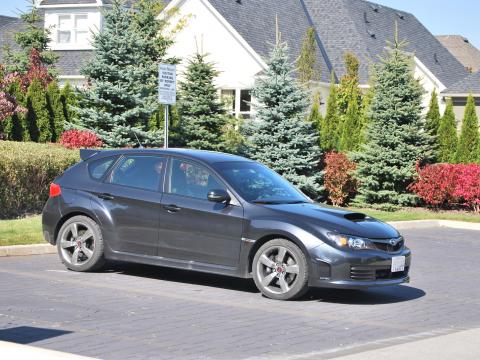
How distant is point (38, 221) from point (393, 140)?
39.1 ft

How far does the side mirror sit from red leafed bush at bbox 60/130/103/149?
34.0 feet

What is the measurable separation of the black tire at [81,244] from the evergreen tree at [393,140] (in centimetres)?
1420

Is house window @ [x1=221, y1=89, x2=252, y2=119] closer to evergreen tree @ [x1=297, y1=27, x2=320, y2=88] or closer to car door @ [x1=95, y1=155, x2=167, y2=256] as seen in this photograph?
evergreen tree @ [x1=297, y1=27, x2=320, y2=88]

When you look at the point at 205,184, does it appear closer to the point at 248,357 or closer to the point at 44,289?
the point at 44,289

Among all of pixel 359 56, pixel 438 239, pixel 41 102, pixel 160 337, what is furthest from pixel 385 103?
pixel 359 56

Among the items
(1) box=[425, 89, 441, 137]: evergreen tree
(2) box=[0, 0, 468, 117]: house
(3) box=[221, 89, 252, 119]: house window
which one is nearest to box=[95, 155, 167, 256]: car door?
(1) box=[425, 89, 441, 137]: evergreen tree

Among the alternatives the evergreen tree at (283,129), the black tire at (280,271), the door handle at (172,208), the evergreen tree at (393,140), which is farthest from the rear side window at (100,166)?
the evergreen tree at (393,140)

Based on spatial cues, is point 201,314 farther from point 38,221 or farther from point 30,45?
point 30,45

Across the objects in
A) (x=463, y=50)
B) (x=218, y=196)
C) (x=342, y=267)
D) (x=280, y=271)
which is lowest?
(x=280, y=271)

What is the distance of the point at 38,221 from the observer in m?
17.0

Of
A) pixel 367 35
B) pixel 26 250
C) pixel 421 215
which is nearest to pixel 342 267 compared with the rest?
pixel 26 250

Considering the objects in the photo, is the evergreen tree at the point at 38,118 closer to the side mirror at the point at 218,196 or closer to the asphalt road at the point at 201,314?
the asphalt road at the point at 201,314

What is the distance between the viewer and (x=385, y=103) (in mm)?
26109

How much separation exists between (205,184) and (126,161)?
52.0 inches
